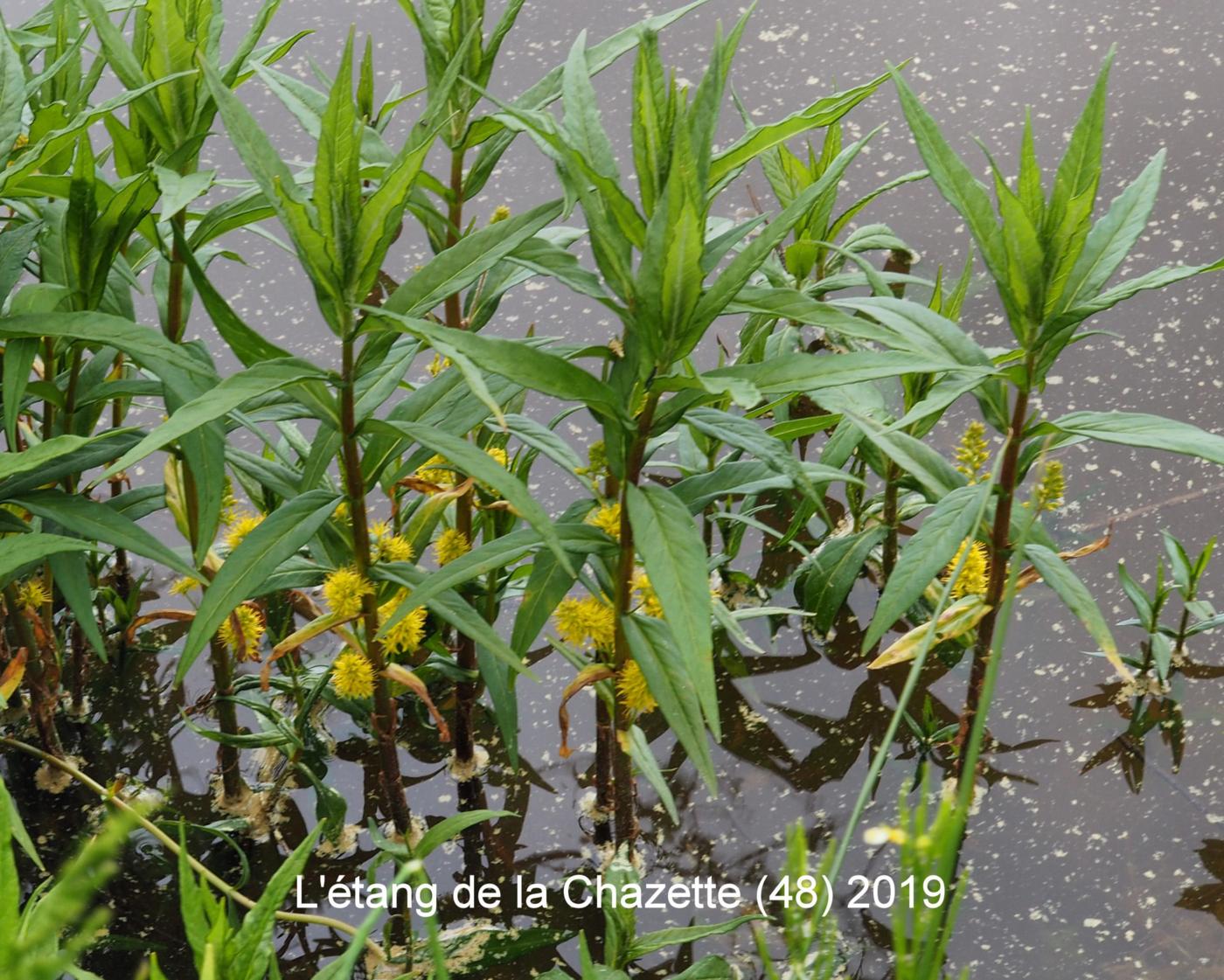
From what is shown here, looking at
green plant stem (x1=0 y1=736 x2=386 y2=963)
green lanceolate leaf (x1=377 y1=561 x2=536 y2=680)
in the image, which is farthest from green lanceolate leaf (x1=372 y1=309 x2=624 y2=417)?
green plant stem (x1=0 y1=736 x2=386 y2=963)

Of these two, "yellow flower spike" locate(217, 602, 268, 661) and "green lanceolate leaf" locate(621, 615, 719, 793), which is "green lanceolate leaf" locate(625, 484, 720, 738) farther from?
"yellow flower spike" locate(217, 602, 268, 661)

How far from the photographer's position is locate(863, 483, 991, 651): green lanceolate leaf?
3.59ft

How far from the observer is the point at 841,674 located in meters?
1.50

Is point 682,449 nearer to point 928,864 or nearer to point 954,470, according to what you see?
point 954,470

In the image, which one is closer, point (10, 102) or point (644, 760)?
point (10, 102)

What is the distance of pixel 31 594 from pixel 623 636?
1.75ft

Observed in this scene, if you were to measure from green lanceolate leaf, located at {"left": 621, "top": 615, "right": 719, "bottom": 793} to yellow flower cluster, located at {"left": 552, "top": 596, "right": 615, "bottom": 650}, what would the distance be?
0.04 metres

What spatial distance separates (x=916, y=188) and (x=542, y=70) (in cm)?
59

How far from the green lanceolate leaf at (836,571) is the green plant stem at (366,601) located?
1.46 ft

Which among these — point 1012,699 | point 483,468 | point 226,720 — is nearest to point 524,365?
point 483,468

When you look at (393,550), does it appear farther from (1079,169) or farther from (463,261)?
(1079,169)

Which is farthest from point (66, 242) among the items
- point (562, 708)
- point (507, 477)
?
point (562, 708)

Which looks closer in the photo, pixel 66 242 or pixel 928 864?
pixel 928 864

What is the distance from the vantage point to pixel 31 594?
50.5 inches
